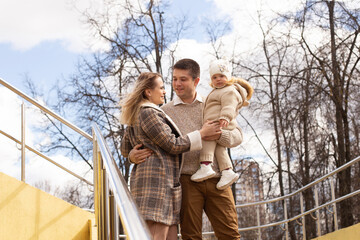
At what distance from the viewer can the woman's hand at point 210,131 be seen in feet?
9.63

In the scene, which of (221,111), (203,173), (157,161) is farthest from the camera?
(221,111)

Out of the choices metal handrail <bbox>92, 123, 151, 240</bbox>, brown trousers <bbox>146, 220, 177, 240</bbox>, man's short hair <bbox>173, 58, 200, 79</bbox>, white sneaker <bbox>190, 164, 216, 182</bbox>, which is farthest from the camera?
man's short hair <bbox>173, 58, 200, 79</bbox>

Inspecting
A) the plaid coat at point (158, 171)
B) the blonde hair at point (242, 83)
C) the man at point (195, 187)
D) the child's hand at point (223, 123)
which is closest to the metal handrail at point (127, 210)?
the plaid coat at point (158, 171)

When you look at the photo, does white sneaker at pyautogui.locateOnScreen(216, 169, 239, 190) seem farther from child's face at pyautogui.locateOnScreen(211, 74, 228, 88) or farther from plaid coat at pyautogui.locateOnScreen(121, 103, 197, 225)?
child's face at pyautogui.locateOnScreen(211, 74, 228, 88)

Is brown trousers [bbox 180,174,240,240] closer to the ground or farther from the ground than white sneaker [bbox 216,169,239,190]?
closer to the ground

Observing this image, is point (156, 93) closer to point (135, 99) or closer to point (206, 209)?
point (135, 99)

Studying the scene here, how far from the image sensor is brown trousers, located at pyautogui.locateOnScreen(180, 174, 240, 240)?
9.71 feet

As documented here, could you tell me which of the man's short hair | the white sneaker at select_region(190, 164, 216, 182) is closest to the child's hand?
the white sneaker at select_region(190, 164, 216, 182)

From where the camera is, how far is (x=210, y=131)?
2.96m

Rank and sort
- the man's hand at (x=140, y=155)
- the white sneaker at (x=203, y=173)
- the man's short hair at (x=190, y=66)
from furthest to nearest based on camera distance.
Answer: the man's short hair at (x=190, y=66) → the white sneaker at (x=203, y=173) → the man's hand at (x=140, y=155)

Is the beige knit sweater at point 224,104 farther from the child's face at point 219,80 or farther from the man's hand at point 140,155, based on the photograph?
the man's hand at point 140,155

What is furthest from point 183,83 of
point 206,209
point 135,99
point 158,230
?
point 158,230

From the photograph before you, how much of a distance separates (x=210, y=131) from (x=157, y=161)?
391 mm

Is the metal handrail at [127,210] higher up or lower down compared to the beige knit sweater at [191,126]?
lower down
